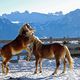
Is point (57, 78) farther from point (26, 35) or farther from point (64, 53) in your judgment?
point (26, 35)

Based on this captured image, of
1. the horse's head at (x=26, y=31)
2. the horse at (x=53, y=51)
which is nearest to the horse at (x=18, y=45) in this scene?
the horse's head at (x=26, y=31)

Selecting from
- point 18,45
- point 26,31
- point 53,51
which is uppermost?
point 26,31

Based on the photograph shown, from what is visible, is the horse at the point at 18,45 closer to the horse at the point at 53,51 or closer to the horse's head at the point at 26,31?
the horse's head at the point at 26,31

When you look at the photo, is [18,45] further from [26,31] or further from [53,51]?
[53,51]

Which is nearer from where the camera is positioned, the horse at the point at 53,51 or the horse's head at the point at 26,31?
the horse at the point at 53,51

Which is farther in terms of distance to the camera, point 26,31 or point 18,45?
point 26,31

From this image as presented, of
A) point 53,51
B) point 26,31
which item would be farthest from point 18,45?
point 53,51

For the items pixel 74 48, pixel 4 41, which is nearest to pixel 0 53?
pixel 4 41

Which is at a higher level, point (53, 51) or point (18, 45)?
point (18, 45)

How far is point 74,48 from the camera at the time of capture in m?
20.9

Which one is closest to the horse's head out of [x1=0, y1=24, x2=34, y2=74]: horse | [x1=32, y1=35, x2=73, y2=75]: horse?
[x1=0, y1=24, x2=34, y2=74]: horse

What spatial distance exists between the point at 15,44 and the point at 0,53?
670 millimetres

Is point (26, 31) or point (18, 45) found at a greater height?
point (26, 31)

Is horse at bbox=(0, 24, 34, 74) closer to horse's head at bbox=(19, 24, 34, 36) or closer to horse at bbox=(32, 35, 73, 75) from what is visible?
horse's head at bbox=(19, 24, 34, 36)
